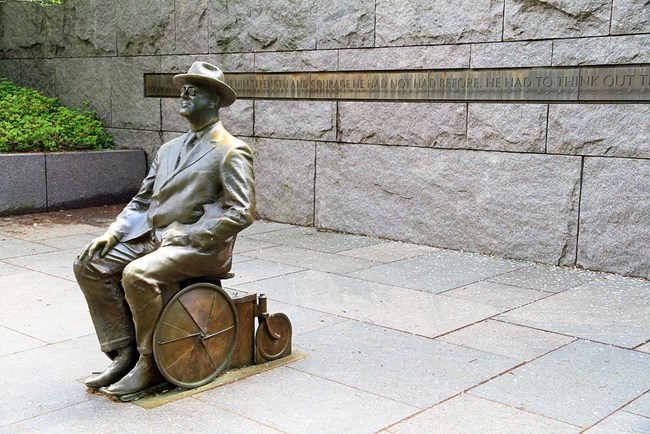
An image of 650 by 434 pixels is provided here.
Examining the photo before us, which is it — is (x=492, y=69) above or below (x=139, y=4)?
below

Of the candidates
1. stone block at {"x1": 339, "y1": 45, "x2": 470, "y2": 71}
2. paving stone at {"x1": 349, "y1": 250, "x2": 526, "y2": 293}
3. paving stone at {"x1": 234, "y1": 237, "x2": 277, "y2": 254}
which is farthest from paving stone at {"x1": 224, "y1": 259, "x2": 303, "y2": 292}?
stone block at {"x1": 339, "y1": 45, "x2": 470, "y2": 71}

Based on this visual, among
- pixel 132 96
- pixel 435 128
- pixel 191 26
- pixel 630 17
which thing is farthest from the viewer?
pixel 132 96

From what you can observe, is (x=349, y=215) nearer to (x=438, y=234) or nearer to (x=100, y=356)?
(x=438, y=234)

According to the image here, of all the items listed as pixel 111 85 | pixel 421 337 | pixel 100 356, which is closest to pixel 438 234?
pixel 421 337

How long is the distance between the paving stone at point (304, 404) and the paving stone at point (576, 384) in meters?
0.66

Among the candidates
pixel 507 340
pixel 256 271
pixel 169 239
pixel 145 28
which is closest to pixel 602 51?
pixel 507 340

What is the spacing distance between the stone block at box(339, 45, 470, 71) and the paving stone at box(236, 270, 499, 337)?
2762mm

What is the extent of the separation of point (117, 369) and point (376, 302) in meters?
2.55

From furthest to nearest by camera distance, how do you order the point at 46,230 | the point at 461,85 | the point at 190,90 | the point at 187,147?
the point at 46,230 → the point at 461,85 → the point at 187,147 → the point at 190,90

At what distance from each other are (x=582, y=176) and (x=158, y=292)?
15.9 feet

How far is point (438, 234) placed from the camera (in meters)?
8.92

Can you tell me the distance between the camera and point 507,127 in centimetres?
828

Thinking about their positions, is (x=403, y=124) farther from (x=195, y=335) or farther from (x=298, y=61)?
(x=195, y=335)

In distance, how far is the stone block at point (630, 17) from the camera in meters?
7.30
